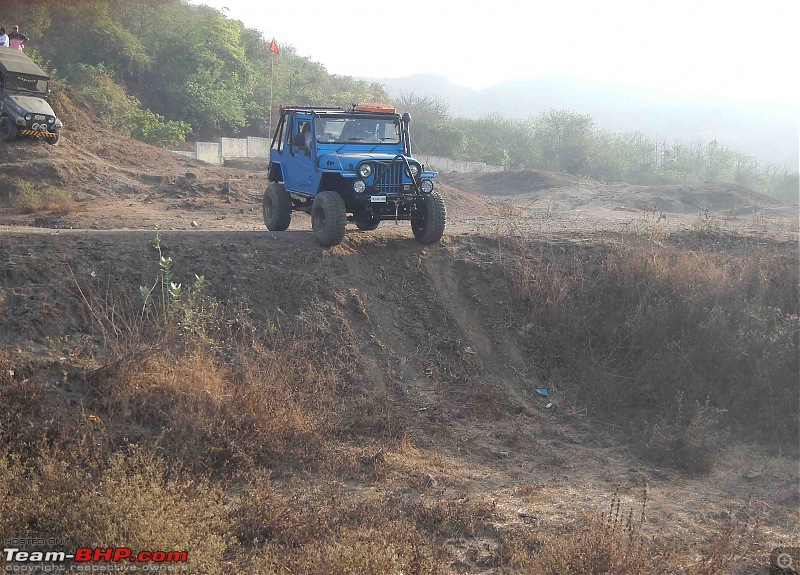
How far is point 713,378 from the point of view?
10.7 m

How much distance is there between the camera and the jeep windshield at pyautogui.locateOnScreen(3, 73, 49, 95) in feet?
59.4

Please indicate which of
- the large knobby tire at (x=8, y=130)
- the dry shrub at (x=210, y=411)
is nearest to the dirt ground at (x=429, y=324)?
the dry shrub at (x=210, y=411)

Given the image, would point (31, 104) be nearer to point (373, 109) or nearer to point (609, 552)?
point (373, 109)

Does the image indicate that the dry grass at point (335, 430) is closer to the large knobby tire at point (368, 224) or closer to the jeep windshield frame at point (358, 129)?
the large knobby tire at point (368, 224)

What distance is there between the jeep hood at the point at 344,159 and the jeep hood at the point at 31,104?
10.6m

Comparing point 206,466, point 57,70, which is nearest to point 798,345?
point 206,466

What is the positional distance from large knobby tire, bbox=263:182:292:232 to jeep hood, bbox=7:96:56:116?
29.6 ft

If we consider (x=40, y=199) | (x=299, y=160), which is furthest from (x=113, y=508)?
(x=40, y=199)

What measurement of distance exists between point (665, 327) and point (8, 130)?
51.9ft

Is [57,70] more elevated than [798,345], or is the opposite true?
[57,70]

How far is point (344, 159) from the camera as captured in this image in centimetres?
1092

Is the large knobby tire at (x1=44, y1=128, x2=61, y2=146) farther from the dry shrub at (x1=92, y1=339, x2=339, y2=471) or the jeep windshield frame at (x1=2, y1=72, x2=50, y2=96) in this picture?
the dry shrub at (x1=92, y1=339, x2=339, y2=471)

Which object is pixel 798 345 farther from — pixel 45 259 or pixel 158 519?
pixel 45 259

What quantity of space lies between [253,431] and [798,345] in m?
7.85
